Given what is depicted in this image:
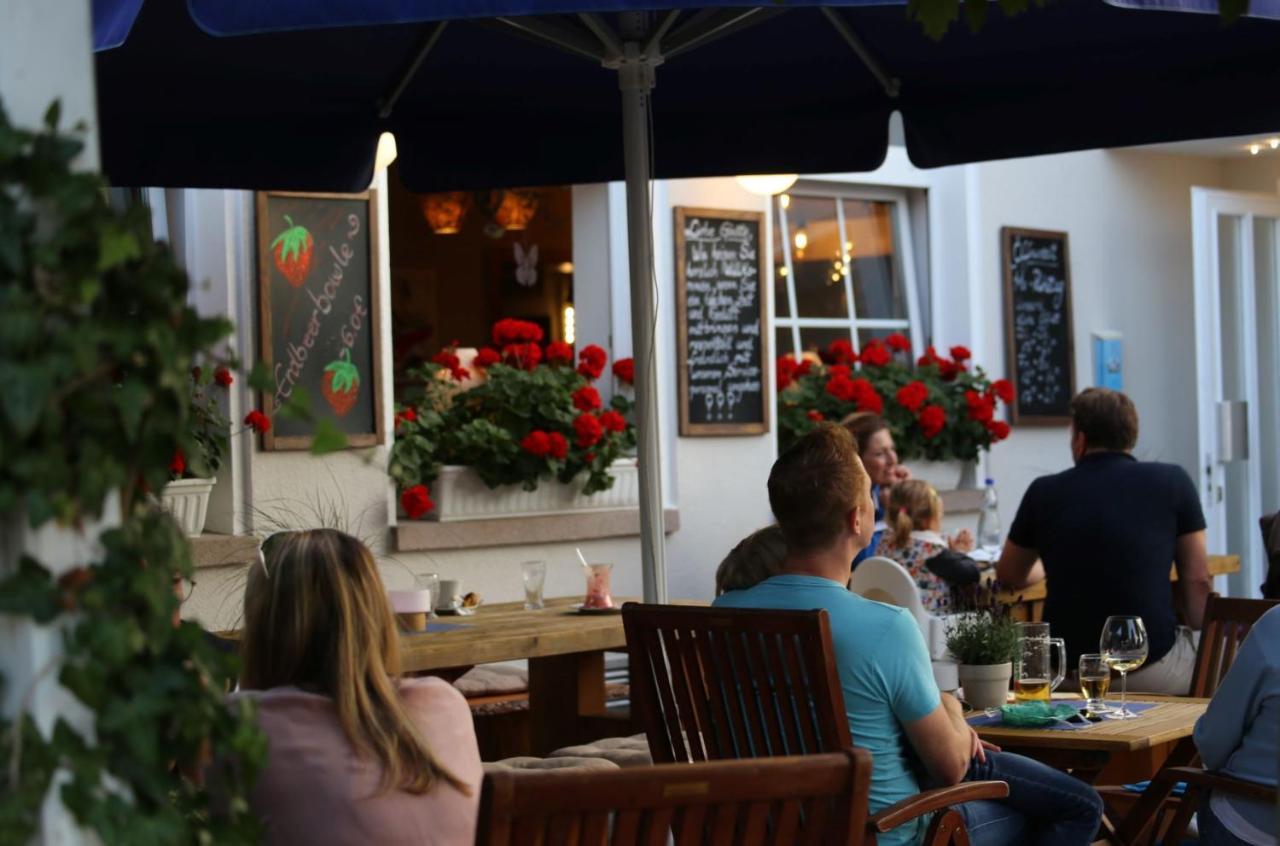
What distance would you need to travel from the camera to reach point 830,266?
8.15 m

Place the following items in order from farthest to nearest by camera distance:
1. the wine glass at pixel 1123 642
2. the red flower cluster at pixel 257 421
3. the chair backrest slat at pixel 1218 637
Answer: the red flower cluster at pixel 257 421, the chair backrest slat at pixel 1218 637, the wine glass at pixel 1123 642

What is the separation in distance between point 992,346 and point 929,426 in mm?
1064

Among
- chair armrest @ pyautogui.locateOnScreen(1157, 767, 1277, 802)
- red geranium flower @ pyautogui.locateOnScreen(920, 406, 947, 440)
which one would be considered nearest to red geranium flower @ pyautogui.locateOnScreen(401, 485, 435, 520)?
red geranium flower @ pyautogui.locateOnScreen(920, 406, 947, 440)

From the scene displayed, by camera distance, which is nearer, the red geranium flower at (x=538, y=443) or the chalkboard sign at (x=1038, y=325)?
the red geranium flower at (x=538, y=443)

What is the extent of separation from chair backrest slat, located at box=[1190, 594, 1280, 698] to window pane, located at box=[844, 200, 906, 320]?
4.30 meters

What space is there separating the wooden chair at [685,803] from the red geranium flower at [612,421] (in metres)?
4.22

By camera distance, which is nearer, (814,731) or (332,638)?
(332,638)

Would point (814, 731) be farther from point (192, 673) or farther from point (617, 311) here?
point (617, 311)

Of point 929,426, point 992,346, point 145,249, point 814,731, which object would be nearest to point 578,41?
point 814,731

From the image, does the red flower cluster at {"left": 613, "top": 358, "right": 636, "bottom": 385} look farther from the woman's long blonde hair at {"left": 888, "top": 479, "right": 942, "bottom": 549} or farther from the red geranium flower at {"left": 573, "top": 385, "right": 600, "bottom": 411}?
the woman's long blonde hair at {"left": 888, "top": 479, "right": 942, "bottom": 549}

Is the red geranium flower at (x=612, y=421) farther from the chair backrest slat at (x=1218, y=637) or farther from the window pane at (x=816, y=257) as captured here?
the chair backrest slat at (x=1218, y=637)

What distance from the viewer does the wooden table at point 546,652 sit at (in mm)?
4113

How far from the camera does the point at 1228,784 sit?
10.2ft

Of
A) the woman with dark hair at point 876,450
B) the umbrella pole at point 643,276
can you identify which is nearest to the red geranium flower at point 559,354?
the woman with dark hair at point 876,450
